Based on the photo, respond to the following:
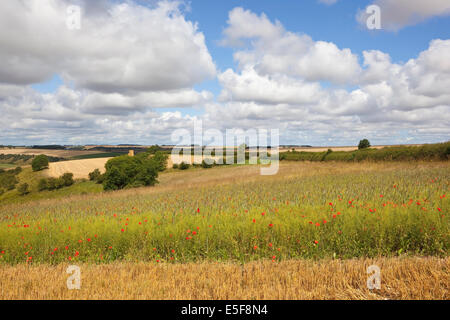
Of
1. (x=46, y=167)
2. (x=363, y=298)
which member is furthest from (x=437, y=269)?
(x=46, y=167)

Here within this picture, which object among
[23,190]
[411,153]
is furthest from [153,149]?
[411,153]

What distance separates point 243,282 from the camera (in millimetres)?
4066

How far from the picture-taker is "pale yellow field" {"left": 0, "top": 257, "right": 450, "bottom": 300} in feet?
11.7

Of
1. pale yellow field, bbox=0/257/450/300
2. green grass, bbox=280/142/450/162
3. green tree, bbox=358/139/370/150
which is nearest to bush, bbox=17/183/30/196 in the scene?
green grass, bbox=280/142/450/162

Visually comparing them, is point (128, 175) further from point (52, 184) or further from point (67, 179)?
point (52, 184)

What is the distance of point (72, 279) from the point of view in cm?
419

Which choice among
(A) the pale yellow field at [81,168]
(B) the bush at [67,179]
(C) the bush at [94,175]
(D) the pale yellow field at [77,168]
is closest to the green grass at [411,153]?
(A) the pale yellow field at [81,168]

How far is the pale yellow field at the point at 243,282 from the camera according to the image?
3.56m

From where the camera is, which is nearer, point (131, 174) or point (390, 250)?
point (390, 250)

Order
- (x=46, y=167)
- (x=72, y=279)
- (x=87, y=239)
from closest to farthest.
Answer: (x=72, y=279), (x=87, y=239), (x=46, y=167)

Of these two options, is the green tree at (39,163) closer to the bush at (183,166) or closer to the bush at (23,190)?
the bush at (23,190)
